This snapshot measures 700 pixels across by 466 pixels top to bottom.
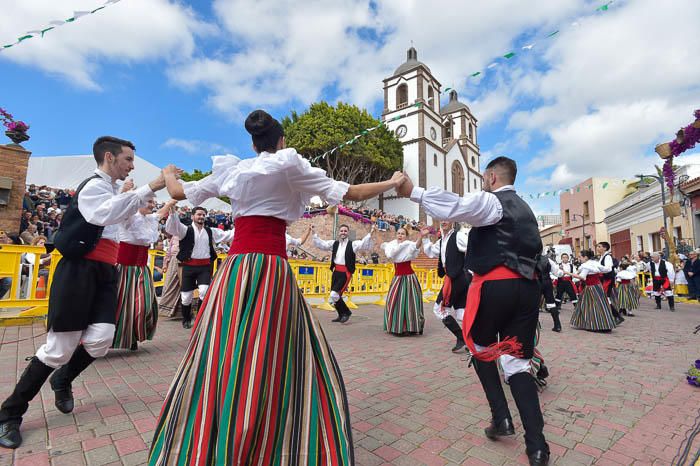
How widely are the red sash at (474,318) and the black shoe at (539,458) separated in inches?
21.1

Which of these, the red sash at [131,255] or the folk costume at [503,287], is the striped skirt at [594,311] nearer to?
the folk costume at [503,287]

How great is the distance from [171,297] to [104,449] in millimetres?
5185

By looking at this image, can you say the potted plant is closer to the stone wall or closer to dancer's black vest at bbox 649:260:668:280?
the stone wall

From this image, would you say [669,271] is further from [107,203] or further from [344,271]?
[107,203]

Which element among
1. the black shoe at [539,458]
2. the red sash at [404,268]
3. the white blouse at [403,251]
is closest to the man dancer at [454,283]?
the white blouse at [403,251]

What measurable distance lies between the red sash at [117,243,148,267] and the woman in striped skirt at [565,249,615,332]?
763 centimetres

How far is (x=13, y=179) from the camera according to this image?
9250 mm

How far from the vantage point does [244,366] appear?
1719 millimetres

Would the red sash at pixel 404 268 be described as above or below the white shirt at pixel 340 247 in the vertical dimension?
below

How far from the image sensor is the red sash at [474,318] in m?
2.37

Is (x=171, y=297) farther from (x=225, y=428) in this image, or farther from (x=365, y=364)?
(x=225, y=428)

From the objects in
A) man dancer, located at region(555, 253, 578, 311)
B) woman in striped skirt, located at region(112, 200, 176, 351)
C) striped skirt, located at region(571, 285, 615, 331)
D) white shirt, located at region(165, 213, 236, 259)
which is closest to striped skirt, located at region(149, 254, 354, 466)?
woman in striped skirt, located at region(112, 200, 176, 351)

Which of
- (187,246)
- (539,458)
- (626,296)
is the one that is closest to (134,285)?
(187,246)

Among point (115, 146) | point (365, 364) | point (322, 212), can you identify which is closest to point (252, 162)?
point (115, 146)
